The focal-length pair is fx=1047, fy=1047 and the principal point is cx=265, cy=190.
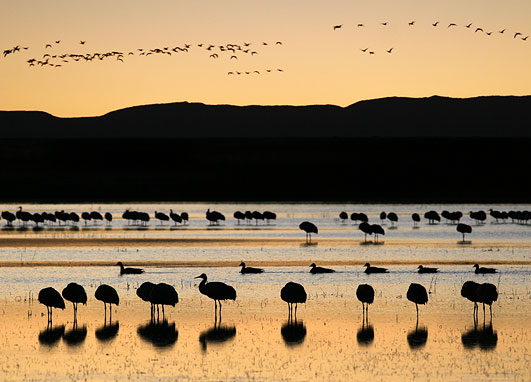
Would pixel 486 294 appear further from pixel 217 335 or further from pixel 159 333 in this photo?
pixel 159 333

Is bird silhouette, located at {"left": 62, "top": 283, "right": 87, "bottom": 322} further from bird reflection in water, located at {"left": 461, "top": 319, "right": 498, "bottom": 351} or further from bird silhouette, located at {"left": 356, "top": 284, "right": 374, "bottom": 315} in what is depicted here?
bird reflection in water, located at {"left": 461, "top": 319, "right": 498, "bottom": 351}

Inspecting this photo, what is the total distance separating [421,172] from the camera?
109m

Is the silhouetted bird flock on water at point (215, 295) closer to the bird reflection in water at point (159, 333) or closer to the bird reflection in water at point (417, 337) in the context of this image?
the bird reflection in water at point (159, 333)

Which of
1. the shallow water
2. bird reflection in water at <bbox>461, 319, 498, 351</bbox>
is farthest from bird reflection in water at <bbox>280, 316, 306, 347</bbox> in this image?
bird reflection in water at <bbox>461, 319, 498, 351</bbox>

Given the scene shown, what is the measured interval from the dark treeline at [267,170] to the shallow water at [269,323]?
4903 cm

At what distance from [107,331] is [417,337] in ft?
19.6

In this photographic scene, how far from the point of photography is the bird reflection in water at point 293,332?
63.2 ft

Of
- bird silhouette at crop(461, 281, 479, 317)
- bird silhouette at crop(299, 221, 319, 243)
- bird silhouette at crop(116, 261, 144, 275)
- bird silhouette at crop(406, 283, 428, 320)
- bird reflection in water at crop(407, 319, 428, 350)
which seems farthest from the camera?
bird silhouette at crop(299, 221, 319, 243)

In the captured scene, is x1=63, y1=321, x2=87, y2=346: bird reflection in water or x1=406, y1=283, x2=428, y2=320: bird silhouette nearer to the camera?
x1=63, y1=321, x2=87, y2=346: bird reflection in water

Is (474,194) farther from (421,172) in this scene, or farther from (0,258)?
(0,258)

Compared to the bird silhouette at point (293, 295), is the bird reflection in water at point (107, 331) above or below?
below

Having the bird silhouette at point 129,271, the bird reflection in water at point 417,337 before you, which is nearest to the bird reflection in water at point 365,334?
the bird reflection in water at point 417,337

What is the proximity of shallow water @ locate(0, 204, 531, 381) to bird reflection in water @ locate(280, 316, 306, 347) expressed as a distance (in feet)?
0.08

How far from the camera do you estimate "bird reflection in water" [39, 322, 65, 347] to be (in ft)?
63.2
